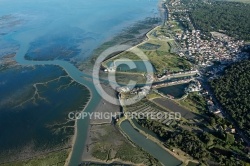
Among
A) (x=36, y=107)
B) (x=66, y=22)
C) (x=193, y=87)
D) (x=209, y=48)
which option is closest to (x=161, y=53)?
(x=209, y=48)

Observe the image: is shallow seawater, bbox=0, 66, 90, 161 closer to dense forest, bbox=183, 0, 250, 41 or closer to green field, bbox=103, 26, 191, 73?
green field, bbox=103, 26, 191, 73

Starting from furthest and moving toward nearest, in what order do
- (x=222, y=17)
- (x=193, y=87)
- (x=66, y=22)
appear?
(x=222, y=17)
(x=66, y=22)
(x=193, y=87)

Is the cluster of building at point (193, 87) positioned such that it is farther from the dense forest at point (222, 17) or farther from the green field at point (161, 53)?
the dense forest at point (222, 17)

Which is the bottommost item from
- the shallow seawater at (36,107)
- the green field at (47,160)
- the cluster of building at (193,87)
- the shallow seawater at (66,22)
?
the green field at (47,160)

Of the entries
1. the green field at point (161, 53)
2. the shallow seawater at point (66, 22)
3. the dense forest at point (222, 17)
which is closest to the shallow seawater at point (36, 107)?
the shallow seawater at point (66, 22)

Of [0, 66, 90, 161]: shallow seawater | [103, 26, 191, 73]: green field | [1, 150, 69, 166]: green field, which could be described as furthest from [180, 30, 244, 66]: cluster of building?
[1, 150, 69, 166]: green field

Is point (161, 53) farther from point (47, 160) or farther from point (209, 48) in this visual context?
point (47, 160)
